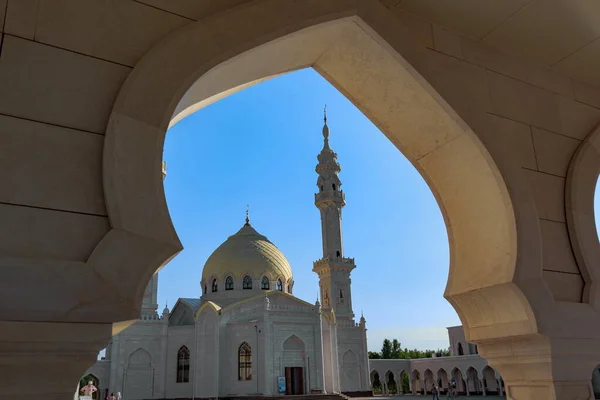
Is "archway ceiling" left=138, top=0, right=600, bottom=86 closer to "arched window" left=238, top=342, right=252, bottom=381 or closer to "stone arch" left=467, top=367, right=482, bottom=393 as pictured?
"arched window" left=238, top=342, right=252, bottom=381

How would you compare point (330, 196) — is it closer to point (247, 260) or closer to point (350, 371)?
point (247, 260)

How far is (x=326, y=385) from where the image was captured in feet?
86.6

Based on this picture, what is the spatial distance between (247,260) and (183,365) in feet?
24.9

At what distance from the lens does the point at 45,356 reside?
178cm

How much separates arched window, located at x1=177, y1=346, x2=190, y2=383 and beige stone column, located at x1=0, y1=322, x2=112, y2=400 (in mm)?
25847

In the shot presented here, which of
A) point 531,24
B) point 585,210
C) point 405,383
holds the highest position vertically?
point 531,24

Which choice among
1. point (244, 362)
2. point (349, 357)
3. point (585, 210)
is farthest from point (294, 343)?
point (585, 210)

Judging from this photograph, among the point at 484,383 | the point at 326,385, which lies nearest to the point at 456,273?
the point at 326,385

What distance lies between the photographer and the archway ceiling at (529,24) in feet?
9.51

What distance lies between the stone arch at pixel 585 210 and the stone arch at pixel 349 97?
1.65 ft

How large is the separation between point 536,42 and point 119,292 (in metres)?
2.90

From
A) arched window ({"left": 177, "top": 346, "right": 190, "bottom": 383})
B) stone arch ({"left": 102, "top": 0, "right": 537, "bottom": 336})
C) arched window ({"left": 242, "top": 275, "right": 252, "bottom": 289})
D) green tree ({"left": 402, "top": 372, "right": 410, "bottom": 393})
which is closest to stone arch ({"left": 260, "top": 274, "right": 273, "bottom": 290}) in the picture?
arched window ({"left": 242, "top": 275, "right": 252, "bottom": 289})

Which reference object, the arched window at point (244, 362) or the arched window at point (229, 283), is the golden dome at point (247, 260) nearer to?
the arched window at point (229, 283)

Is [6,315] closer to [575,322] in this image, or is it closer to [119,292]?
[119,292]
